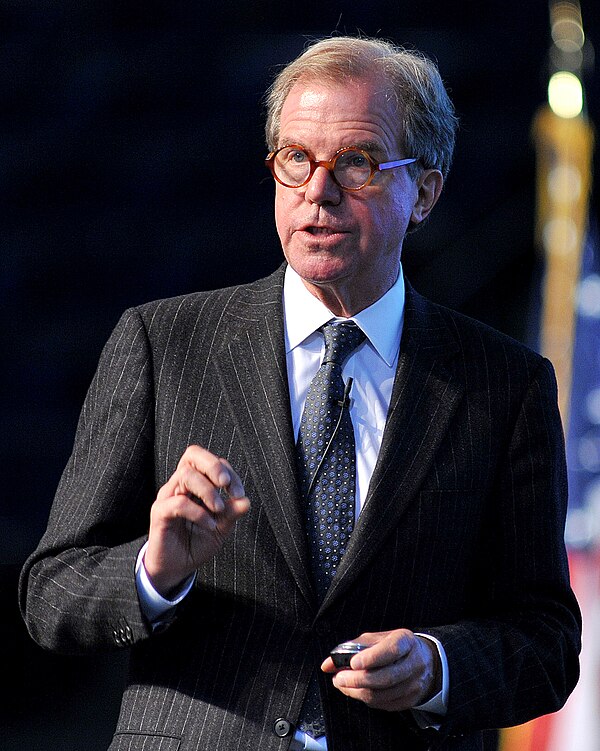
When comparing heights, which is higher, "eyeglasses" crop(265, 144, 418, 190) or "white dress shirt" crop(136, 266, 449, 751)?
"eyeglasses" crop(265, 144, 418, 190)

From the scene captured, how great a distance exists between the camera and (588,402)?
111 inches

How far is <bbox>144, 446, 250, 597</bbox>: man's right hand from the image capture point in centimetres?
131

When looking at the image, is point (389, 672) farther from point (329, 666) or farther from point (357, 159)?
point (357, 159)

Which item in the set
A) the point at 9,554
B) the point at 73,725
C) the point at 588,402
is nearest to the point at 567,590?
the point at 588,402

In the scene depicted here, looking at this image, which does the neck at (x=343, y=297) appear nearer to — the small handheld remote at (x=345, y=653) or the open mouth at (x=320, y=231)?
the open mouth at (x=320, y=231)

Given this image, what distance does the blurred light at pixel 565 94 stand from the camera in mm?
3430

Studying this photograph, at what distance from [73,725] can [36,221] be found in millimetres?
1583

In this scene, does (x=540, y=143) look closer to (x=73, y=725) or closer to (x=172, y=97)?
(x=172, y=97)

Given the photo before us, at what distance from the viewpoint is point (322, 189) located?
161 centimetres

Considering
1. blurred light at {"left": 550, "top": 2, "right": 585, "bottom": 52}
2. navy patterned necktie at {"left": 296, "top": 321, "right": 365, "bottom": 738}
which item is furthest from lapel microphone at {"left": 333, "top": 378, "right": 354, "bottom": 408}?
blurred light at {"left": 550, "top": 2, "right": 585, "bottom": 52}

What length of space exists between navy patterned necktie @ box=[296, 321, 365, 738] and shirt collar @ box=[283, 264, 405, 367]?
68 millimetres

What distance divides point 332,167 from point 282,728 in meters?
0.76

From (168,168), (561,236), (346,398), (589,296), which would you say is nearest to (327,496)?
(346,398)

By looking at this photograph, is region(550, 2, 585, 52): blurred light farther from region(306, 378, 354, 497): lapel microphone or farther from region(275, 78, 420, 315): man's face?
region(306, 378, 354, 497): lapel microphone
